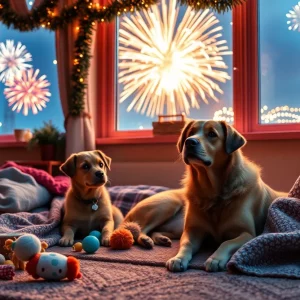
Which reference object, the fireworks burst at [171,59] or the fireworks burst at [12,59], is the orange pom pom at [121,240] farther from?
the fireworks burst at [12,59]

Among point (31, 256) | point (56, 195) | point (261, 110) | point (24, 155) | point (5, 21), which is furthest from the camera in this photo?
point (24, 155)

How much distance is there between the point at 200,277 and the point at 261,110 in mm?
2082

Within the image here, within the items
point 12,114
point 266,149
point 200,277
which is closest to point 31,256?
point 200,277

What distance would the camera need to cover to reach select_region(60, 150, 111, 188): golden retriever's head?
233 centimetres

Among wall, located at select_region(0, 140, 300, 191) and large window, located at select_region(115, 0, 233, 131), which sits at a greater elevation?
large window, located at select_region(115, 0, 233, 131)

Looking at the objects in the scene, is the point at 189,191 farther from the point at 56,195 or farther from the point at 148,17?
the point at 148,17

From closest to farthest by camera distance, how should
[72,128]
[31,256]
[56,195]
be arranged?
[31,256], [56,195], [72,128]

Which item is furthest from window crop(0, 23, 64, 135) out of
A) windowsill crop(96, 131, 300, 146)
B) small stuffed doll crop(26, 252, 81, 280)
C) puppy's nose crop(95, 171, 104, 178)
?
small stuffed doll crop(26, 252, 81, 280)

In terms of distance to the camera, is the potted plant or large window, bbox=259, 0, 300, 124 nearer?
large window, bbox=259, 0, 300, 124

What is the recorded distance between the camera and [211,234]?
1.88 metres

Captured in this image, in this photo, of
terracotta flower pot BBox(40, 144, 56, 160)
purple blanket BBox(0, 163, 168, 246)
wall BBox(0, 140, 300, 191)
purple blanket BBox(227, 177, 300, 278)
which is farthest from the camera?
terracotta flower pot BBox(40, 144, 56, 160)

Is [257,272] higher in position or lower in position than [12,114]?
lower

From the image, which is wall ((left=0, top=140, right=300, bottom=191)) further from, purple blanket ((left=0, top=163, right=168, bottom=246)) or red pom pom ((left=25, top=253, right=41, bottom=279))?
red pom pom ((left=25, top=253, right=41, bottom=279))

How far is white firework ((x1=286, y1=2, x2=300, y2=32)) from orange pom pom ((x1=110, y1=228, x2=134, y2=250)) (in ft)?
6.67
